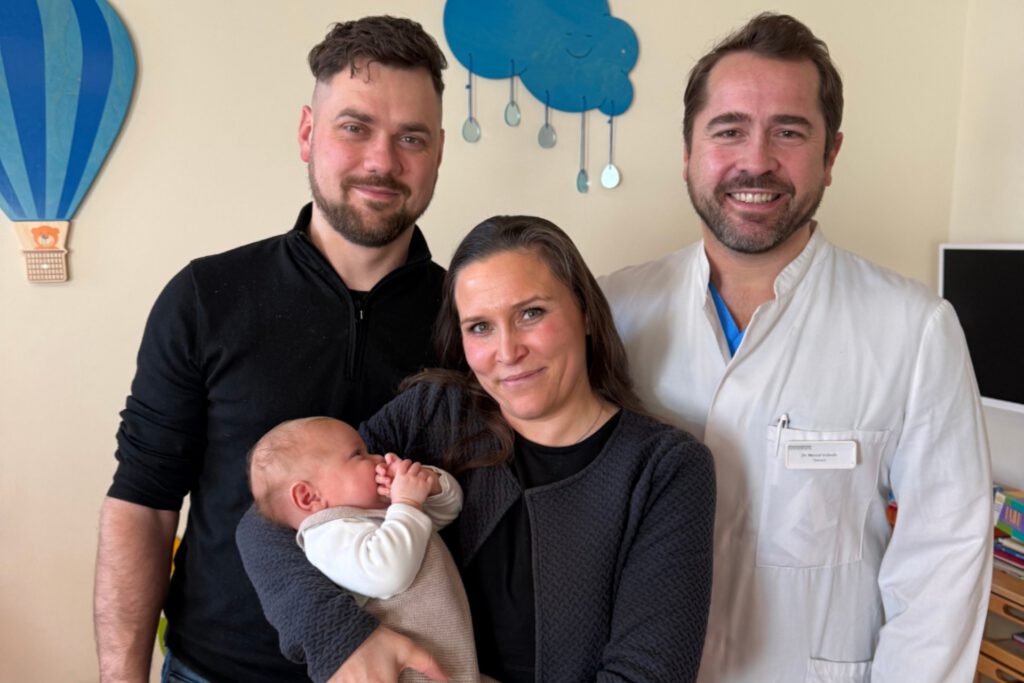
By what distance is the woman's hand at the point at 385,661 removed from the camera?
1.03m

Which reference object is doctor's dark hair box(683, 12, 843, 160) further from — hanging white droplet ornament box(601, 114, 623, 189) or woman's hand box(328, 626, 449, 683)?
woman's hand box(328, 626, 449, 683)

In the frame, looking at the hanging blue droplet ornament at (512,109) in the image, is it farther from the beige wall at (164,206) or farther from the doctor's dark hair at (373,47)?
the doctor's dark hair at (373,47)

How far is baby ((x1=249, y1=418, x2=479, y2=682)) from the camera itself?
1.09 metres

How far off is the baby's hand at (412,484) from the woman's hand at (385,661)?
0.19 m

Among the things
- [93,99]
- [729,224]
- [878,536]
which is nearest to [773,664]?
[878,536]

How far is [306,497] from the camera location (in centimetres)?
122

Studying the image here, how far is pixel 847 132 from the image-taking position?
256 centimetres

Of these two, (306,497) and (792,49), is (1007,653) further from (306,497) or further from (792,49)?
(306,497)

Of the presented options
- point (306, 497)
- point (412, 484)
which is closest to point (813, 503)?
point (412, 484)

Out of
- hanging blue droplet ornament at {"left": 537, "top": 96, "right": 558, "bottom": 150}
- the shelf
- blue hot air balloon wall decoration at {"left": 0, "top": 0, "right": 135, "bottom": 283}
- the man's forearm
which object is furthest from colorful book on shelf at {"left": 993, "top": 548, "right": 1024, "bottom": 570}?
blue hot air balloon wall decoration at {"left": 0, "top": 0, "right": 135, "bottom": 283}

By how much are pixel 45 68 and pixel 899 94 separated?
258 cm

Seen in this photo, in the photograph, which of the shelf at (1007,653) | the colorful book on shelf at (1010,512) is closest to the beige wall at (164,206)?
the colorful book on shelf at (1010,512)

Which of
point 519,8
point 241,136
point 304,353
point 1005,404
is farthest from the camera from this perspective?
point 1005,404

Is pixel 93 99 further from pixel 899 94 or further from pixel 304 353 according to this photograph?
pixel 899 94
